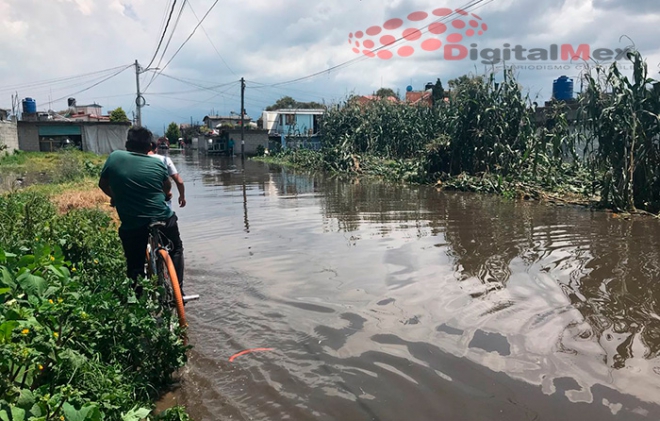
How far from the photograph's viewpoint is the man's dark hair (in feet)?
15.4

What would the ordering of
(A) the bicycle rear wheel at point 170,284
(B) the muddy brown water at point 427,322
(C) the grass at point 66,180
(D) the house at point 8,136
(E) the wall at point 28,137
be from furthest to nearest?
1. (E) the wall at point 28,137
2. (D) the house at point 8,136
3. (C) the grass at point 66,180
4. (A) the bicycle rear wheel at point 170,284
5. (B) the muddy brown water at point 427,322

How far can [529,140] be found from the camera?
16.7 meters

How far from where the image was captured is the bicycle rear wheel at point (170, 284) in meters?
4.10

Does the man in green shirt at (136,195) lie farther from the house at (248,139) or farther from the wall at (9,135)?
the house at (248,139)

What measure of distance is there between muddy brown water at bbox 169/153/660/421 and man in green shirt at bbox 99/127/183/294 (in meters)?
1.02

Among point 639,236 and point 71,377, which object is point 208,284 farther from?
point 639,236

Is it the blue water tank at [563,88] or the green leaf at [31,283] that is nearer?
the green leaf at [31,283]

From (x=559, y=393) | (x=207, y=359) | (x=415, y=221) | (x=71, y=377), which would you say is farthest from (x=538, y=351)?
(x=415, y=221)

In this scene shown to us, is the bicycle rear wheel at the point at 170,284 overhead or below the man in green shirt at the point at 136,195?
below

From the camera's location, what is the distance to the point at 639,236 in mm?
8656

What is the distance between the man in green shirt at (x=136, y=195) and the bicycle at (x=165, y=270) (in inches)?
3.0

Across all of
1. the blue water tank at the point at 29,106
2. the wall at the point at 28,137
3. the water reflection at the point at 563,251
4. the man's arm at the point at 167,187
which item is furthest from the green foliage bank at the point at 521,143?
the blue water tank at the point at 29,106

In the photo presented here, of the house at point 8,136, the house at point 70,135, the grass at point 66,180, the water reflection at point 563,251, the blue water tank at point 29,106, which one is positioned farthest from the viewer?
the blue water tank at point 29,106

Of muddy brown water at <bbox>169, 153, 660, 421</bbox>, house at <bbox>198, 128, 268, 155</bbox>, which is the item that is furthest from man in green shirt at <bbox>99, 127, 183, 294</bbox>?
house at <bbox>198, 128, 268, 155</bbox>
